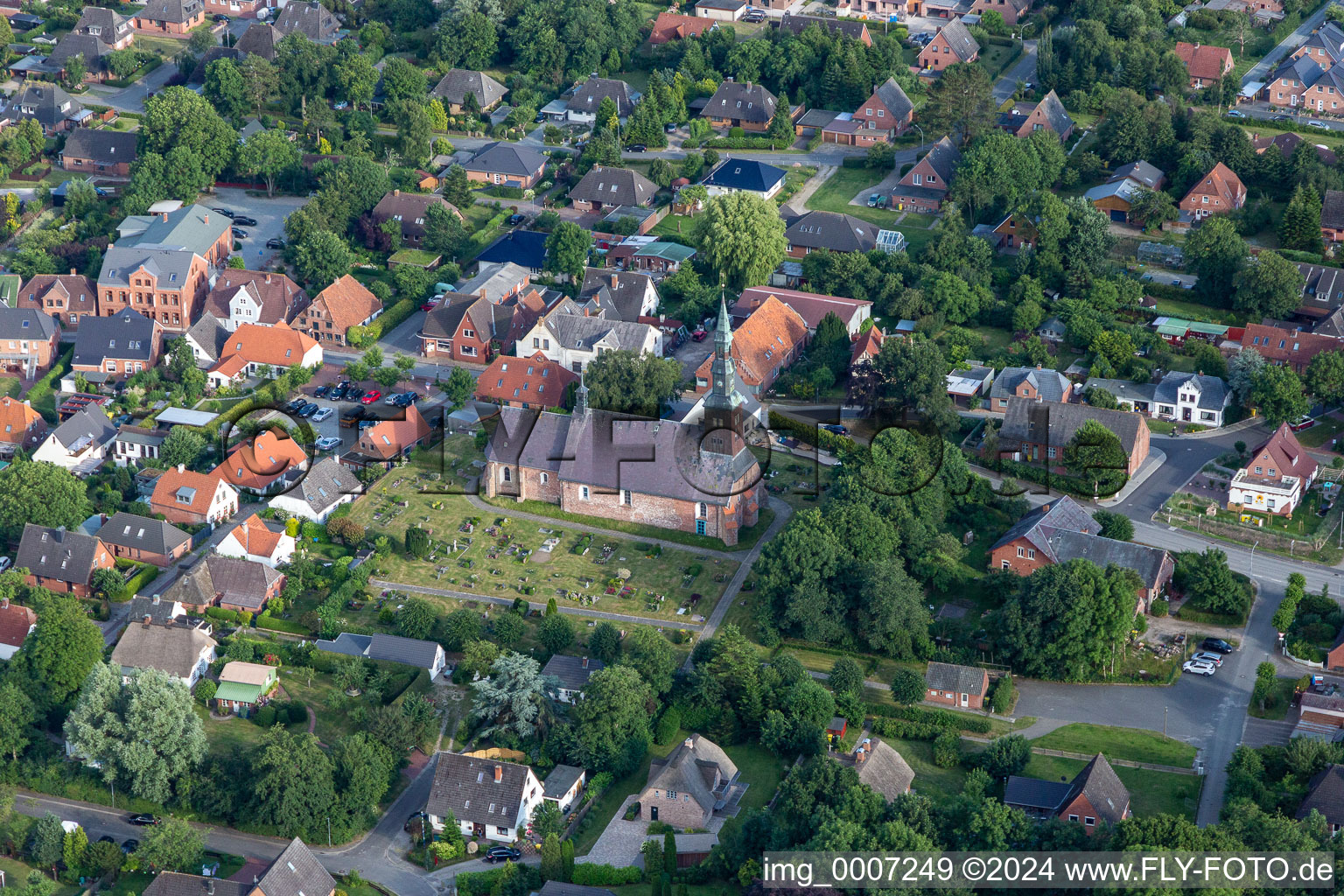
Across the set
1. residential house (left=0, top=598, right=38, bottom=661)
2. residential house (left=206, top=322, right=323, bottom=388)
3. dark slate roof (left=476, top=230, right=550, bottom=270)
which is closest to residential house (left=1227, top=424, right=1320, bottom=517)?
dark slate roof (left=476, top=230, right=550, bottom=270)

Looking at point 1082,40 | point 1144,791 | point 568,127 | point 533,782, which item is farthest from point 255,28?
point 1144,791

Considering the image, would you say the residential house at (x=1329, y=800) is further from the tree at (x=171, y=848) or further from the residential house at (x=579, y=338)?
the residential house at (x=579, y=338)

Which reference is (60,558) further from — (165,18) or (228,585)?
(165,18)

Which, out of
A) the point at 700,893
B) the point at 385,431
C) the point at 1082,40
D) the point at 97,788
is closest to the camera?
the point at 700,893

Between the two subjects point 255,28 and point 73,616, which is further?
point 255,28

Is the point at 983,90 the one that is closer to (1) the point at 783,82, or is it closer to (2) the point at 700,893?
(1) the point at 783,82

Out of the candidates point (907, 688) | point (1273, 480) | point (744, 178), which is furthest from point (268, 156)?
point (1273, 480)
